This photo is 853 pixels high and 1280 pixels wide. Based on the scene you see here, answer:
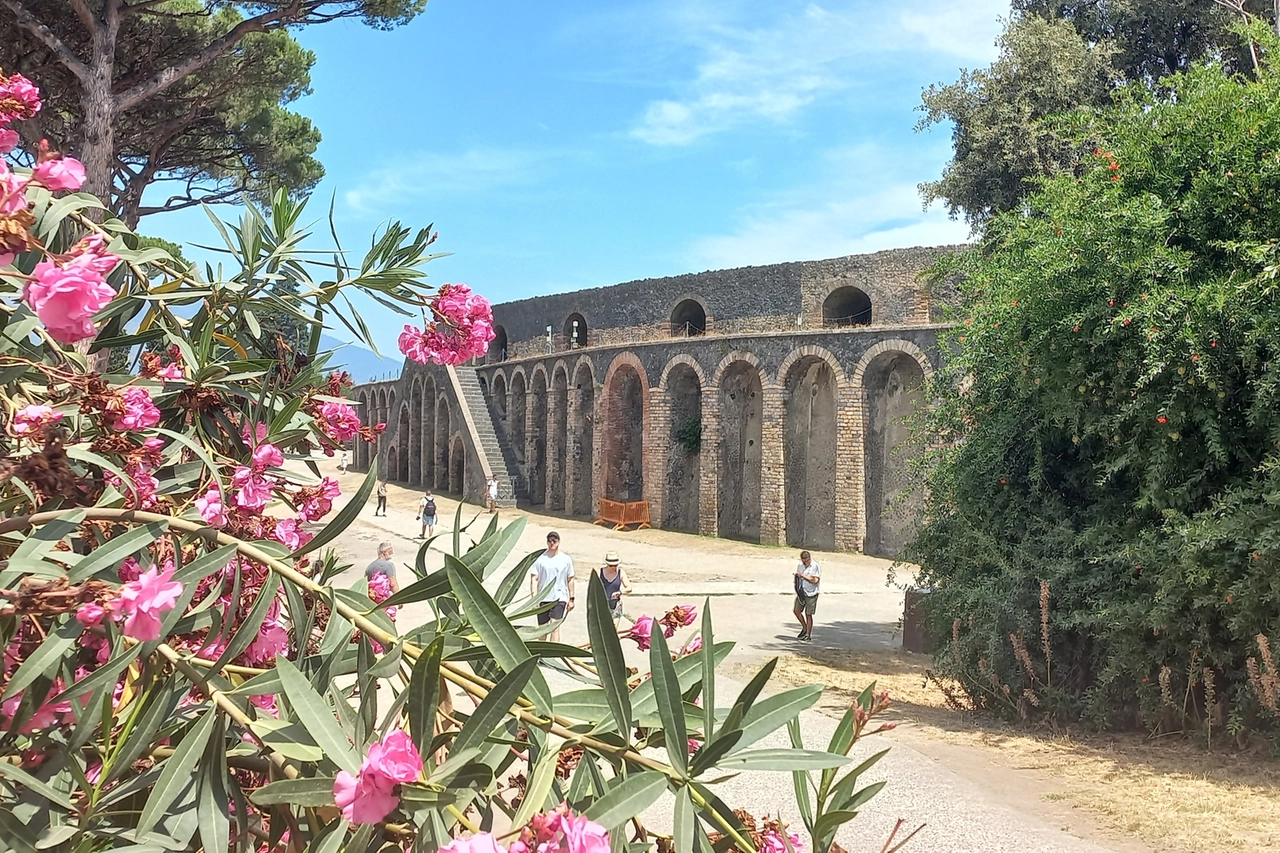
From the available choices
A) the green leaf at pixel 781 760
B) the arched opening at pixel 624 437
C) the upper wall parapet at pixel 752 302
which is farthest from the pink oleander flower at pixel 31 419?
the arched opening at pixel 624 437

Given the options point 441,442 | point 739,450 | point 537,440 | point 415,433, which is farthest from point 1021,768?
point 415,433

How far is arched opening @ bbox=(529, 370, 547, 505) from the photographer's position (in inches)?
1314

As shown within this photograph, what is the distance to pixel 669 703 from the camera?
1250 millimetres

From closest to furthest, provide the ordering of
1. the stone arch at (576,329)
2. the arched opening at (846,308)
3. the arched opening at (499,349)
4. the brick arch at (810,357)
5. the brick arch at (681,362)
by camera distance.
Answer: the brick arch at (810,357), the arched opening at (846,308), the brick arch at (681,362), the stone arch at (576,329), the arched opening at (499,349)

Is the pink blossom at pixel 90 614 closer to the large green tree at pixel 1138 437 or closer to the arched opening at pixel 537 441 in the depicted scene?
the large green tree at pixel 1138 437

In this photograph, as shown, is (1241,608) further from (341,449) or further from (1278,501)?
(341,449)

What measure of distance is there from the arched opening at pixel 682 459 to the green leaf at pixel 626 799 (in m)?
25.4

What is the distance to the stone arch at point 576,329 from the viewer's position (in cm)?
3303

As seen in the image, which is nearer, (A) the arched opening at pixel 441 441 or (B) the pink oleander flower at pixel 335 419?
(B) the pink oleander flower at pixel 335 419

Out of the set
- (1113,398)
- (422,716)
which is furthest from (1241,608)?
(422,716)

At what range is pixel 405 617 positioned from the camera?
9805 millimetres

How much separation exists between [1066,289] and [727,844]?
22.9 ft

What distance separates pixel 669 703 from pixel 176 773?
0.70 meters

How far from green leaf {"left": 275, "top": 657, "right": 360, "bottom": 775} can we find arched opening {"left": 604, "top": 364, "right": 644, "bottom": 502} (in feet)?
89.0
